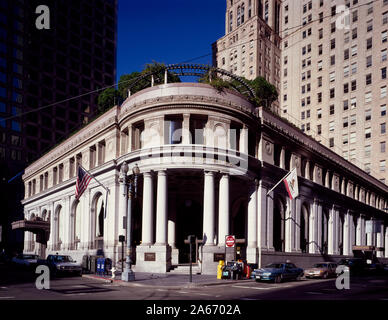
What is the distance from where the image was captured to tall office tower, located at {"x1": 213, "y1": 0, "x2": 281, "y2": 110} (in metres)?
103

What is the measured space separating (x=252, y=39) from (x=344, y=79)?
3115cm

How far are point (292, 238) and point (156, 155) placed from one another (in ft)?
58.6

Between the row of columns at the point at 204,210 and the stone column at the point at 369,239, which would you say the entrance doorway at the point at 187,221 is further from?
the stone column at the point at 369,239

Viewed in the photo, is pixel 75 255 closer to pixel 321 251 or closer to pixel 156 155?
pixel 156 155

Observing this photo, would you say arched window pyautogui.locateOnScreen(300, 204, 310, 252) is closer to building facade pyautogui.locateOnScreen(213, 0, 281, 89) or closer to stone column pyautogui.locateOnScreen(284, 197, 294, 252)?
stone column pyautogui.locateOnScreen(284, 197, 294, 252)

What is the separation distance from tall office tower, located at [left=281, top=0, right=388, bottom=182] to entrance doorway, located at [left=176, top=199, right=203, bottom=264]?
112 ft

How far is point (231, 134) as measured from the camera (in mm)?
35688

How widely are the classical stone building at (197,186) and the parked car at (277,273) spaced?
5.66 m

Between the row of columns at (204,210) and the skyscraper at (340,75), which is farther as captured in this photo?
the skyscraper at (340,75)

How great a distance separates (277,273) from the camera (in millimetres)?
27156

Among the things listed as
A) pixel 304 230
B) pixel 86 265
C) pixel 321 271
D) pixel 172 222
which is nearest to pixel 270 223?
pixel 321 271

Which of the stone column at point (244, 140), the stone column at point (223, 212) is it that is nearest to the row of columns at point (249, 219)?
the stone column at point (223, 212)

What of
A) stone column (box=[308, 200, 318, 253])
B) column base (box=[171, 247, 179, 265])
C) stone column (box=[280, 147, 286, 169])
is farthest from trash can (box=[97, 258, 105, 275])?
stone column (box=[308, 200, 318, 253])

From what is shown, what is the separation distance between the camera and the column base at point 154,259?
32.6 metres
